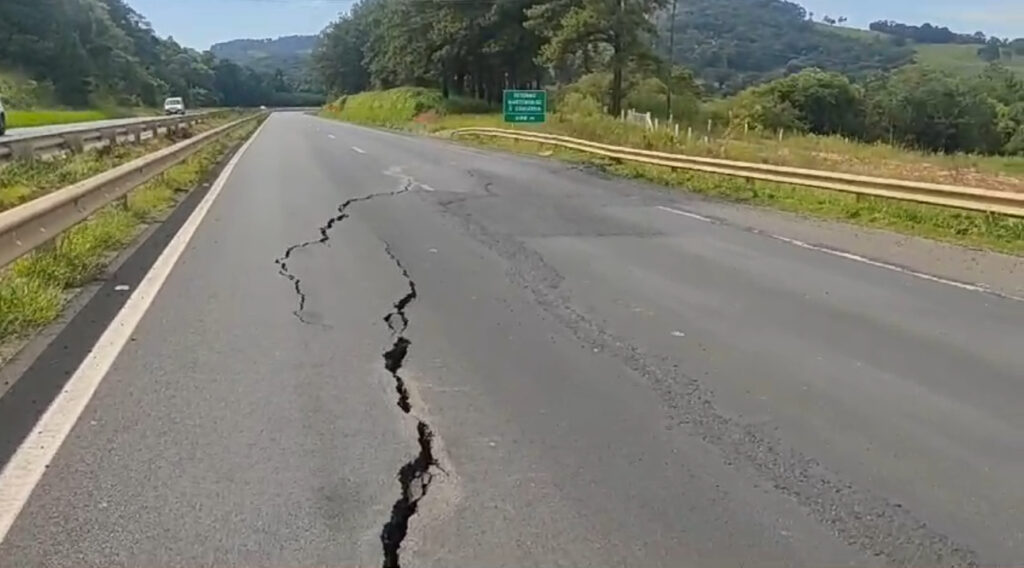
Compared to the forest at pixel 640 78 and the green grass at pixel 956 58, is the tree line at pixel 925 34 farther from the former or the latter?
the forest at pixel 640 78

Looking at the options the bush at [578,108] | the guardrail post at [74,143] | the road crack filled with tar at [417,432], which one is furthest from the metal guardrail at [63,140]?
the bush at [578,108]

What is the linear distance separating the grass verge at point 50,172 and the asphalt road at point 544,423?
6.04 metres

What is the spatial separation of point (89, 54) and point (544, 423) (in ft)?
356

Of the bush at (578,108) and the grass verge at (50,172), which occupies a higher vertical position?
the grass verge at (50,172)

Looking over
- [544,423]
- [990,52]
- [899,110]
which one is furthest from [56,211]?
[990,52]

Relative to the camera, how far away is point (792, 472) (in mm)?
4770

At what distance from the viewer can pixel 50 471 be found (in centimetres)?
463

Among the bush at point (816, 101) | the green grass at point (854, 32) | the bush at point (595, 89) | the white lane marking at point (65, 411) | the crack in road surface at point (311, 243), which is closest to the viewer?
the white lane marking at point (65, 411)

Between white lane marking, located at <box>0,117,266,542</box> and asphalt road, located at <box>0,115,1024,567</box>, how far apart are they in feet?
0.30

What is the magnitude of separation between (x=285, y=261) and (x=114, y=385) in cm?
485

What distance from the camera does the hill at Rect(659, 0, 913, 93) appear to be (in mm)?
138625

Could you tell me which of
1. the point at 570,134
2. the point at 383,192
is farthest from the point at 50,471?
the point at 570,134

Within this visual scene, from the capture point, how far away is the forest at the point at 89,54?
90.4 m

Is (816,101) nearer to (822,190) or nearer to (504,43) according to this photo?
(504,43)
